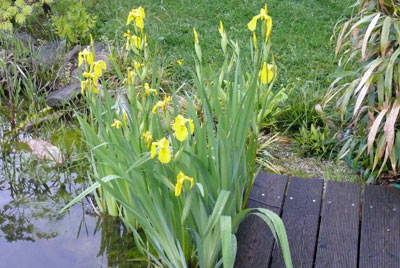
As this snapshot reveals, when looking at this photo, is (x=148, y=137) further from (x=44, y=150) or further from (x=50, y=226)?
(x=44, y=150)

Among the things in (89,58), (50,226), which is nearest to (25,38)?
(50,226)

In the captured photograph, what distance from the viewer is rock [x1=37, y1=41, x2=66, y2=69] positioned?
194 inches

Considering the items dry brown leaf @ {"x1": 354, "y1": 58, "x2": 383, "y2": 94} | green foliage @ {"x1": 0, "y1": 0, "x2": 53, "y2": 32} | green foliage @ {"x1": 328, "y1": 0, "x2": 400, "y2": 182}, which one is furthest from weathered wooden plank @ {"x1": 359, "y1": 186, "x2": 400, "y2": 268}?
green foliage @ {"x1": 0, "y1": 0, "x2": 53, "y2": 32}

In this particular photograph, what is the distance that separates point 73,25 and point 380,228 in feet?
11.6

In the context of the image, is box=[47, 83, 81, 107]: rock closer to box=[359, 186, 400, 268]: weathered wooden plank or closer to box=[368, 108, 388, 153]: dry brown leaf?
box=[368, 108, 388, 153]: dry brown leaf

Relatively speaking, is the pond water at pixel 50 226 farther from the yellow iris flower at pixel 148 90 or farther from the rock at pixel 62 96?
the yellow iris flower at pixel 148 90

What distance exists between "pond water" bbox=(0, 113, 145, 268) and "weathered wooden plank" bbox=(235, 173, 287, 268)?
1.85 feet

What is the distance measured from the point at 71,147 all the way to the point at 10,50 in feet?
5.07

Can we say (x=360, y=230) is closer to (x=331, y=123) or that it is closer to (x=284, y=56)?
(x=331, y=123)

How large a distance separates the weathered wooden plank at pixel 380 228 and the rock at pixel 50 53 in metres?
2.97

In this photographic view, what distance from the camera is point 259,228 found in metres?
2.79

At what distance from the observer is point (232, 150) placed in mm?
2404

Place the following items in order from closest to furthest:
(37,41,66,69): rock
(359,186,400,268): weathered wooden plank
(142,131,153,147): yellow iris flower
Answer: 1. (142,131,153,147): yellow iris flower
2. (359,186,400,268): weathered wooden plank
3. (37,41,66,69): rock

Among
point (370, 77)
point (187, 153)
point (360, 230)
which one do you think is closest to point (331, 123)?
point (370, 77)
